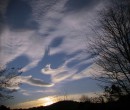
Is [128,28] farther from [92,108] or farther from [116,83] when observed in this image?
[92,108]

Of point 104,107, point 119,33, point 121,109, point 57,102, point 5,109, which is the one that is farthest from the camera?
point 57,102

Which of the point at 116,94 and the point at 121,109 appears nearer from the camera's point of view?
the point at 116,94

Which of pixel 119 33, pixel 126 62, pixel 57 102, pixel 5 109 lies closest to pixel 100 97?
pixel 126 62

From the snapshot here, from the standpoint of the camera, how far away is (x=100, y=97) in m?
15.1

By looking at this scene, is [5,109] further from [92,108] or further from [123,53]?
[123,53]

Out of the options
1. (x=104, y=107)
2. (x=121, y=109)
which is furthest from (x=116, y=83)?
(x=104, y=107)

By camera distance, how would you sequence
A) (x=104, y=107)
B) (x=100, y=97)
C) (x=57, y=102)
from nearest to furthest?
(x=100, y=97), (x=104, y=107), (x=57, y=102)

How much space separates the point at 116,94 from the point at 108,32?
429cm

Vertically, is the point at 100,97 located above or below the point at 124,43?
below

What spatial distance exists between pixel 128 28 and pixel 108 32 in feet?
4.97

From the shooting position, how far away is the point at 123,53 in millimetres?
12359

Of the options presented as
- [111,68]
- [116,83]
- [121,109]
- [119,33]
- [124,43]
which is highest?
[119,33]

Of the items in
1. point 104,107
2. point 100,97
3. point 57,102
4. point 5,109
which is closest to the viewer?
point 100,97

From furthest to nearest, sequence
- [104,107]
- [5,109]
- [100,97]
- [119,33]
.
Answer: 1. [5,109]
2. [104,107]
3. [100,97]
4. [119,33]
